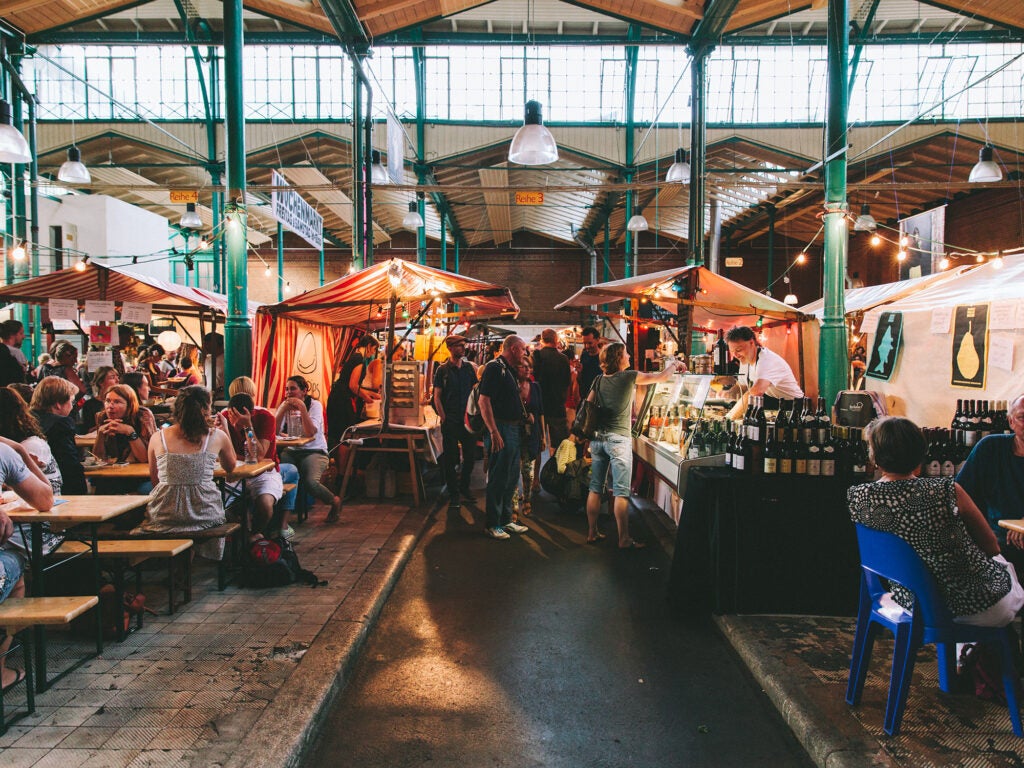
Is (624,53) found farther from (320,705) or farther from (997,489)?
(320,705)

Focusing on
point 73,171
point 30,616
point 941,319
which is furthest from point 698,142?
point 73,171

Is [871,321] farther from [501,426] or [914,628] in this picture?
[914,628]

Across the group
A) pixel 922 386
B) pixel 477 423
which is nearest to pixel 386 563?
pixel 477 423

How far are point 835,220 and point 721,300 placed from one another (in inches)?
82.3

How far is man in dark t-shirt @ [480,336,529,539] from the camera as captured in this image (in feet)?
20.8

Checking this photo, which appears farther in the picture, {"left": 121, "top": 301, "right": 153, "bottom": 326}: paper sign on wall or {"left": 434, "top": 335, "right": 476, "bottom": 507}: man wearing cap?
{"left": 121, "top": 301, "right": 153, "bottom": 326}: paper sign on wall

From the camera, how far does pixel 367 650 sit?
402 centimetres

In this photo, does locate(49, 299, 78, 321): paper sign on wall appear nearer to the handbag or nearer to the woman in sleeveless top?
the woman in sleeveless top

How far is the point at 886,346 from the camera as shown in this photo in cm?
794

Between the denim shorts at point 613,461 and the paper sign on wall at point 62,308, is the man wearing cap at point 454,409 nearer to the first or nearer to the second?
the denim shorts at point 613,461

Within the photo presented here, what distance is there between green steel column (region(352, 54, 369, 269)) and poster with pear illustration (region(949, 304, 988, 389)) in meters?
8.97

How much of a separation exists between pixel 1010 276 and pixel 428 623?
6463 mm

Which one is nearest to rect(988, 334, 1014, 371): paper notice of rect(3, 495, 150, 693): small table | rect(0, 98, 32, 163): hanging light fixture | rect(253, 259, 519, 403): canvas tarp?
rect(253, 259, 519, 403): canvas tarp

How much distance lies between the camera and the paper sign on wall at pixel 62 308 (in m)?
9.56
